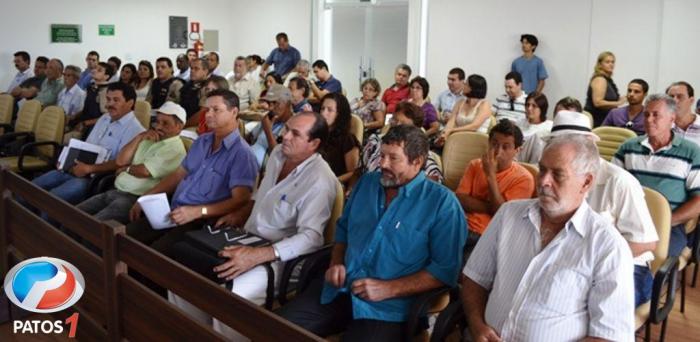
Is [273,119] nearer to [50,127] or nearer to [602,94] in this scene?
[50,127]

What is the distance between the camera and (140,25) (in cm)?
1107

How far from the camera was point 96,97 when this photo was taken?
677cm

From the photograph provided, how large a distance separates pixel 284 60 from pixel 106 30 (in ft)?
10.8

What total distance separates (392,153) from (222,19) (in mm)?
10400

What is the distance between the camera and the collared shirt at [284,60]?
10.0 meters

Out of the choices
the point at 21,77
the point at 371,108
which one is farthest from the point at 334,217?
the point at 21,77

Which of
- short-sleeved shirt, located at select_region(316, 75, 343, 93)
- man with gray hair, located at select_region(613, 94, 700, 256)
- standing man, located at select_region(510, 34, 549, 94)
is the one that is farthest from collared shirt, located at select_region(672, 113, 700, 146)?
short-sleeved shirt, located at select_region(316, 75, 343, 93)

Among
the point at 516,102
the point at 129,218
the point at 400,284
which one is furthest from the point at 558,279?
the point at 516,102

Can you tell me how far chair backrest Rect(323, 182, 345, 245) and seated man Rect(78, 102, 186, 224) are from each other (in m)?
1.42

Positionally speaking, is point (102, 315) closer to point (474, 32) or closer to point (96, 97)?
point (96, 97)

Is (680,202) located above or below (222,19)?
Result: below

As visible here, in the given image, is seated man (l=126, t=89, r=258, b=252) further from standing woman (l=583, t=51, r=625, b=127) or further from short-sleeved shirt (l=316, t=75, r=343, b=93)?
short-sleeved shirt (l=316, t=75, r=343, b=93)

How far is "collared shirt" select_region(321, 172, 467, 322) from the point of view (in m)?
2.18

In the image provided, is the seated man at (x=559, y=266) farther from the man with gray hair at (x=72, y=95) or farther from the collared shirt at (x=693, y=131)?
the man with gray hair at (x=72, y=95)
